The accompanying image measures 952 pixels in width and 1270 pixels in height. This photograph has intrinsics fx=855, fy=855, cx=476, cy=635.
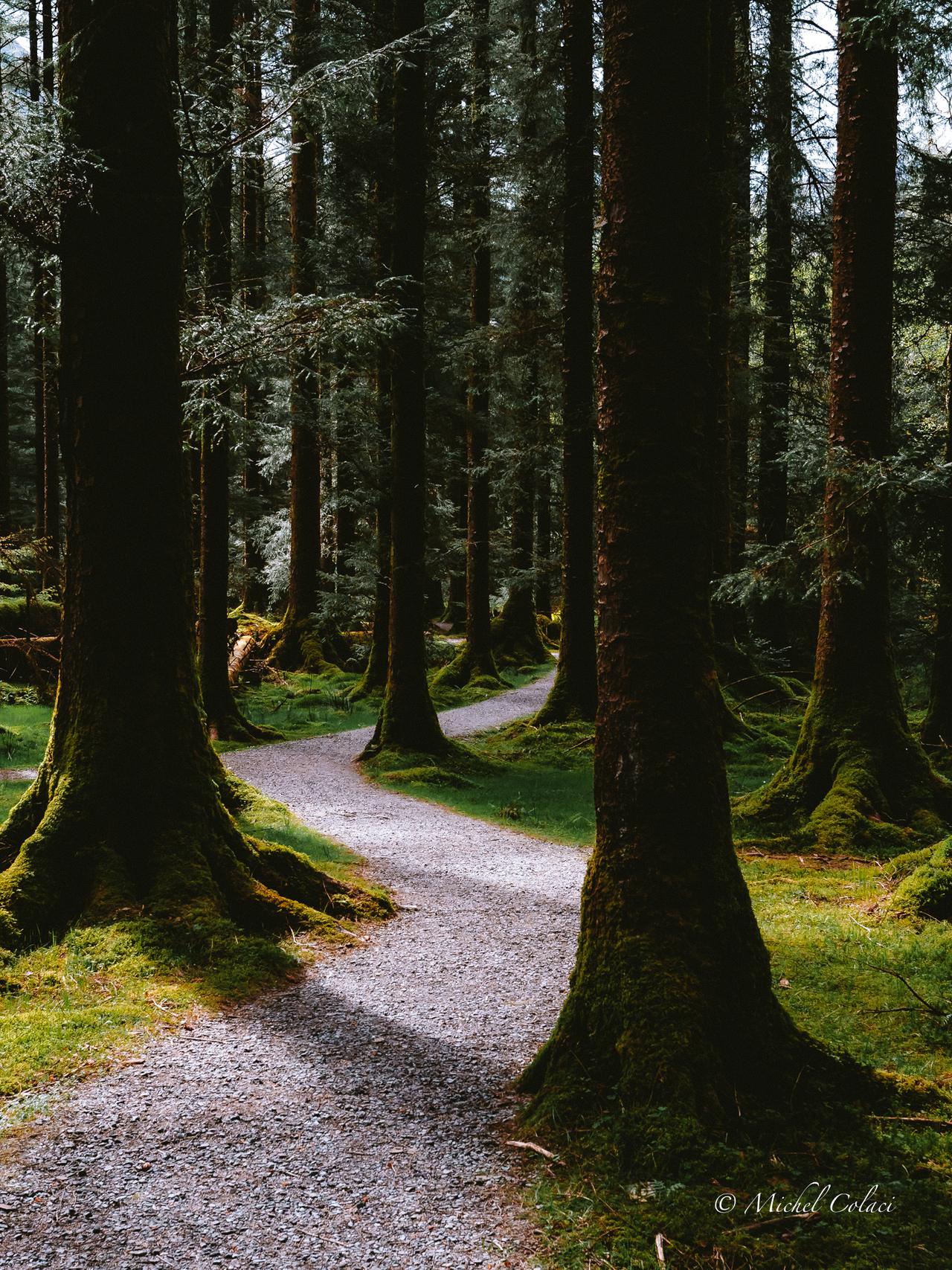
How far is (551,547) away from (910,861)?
26444mm

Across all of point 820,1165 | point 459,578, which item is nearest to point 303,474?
point 459,578

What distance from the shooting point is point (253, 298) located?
1803 cm

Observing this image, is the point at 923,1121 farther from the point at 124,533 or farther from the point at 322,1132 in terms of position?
the point at 124,533

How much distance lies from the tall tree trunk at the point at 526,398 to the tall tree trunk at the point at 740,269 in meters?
3.29

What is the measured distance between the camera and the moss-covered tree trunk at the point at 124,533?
5270mm

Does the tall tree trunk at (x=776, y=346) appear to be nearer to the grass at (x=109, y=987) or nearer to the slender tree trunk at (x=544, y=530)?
the slender tree trunk at (x=544, y=530)

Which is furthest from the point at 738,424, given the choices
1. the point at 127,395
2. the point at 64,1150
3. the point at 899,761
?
the point at 64,1150

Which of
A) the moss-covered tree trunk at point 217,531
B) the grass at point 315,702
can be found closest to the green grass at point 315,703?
the grass at point 315,702

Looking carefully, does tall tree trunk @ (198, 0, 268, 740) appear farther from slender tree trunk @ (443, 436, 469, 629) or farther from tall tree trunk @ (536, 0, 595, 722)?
slender tree trunk @ (443, 436, 469, 629)

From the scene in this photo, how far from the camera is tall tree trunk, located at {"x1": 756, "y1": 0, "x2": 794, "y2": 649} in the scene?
43.9ft

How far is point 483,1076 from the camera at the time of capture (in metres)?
3.80

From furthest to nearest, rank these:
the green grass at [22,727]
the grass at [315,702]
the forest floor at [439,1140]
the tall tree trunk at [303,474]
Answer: the tall tree trunk at [303,474]
the grass at [315,702]
the green grass at [22,727]
the forest floor at [439,1140]

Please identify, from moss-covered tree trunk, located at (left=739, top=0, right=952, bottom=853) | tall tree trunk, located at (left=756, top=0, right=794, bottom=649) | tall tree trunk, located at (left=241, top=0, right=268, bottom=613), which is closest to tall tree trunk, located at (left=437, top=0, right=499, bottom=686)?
tall tree trunk, located at (left=241, top=0, right=268, bottom=613)

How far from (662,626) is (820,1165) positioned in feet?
6.11
